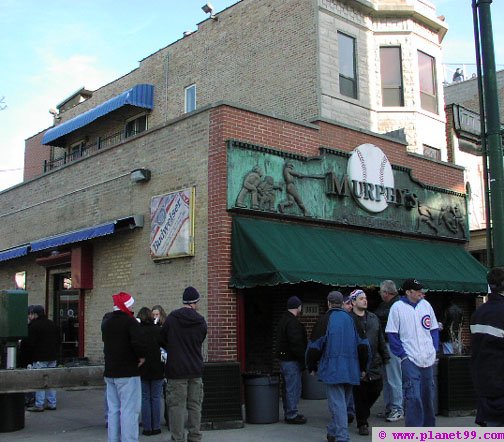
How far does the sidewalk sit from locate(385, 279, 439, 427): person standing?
1.18 m

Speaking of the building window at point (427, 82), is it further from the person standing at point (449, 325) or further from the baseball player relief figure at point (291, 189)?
the person standing at point (449, 325)

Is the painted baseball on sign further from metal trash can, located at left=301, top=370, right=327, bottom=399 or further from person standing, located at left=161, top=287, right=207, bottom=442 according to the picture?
person standing, located at left=161, top=287, right=207, bottom=442

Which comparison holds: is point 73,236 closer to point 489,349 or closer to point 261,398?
point 261,398

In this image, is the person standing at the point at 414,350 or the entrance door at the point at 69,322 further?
the entrance door at the point at 69,322

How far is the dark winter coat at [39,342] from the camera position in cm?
1095

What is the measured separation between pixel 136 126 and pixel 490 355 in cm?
2052

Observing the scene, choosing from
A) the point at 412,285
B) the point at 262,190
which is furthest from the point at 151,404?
the point at 262,190

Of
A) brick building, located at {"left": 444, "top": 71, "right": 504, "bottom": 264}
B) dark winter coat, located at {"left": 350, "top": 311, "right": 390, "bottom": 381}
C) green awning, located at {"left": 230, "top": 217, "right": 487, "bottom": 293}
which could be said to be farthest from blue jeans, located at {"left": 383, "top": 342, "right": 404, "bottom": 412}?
brick building, located at {"left": 444, "top": 71, "right": 504, "bottom": 264}

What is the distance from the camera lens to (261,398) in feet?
30.6

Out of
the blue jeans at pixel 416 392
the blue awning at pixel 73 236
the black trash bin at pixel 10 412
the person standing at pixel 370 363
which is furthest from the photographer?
the blue awning at pixel 73 236

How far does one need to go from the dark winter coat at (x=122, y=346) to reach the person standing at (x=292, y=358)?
2.77 meters

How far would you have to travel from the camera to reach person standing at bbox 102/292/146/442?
7.21m

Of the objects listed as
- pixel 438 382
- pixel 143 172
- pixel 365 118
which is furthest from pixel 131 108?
pixel 438 382

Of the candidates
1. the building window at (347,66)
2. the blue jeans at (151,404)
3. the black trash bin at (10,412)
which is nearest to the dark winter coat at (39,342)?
the black trash bin at (10,412)
